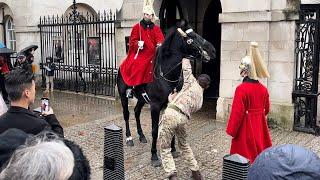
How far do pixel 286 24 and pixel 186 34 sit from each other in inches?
125

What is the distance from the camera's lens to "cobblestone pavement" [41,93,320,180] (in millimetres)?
6246

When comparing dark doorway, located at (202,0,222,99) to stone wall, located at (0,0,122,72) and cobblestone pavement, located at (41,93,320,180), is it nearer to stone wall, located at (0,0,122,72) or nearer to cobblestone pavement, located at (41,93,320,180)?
cobblestone pavement, located at (41,93,320,180)

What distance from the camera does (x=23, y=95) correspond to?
11.3 feet

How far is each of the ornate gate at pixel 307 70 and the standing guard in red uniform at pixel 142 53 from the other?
10.3ft

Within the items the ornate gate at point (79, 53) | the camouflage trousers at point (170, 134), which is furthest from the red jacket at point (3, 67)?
the camouflage trousers at point (170, 134)

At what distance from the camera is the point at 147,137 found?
8180mm

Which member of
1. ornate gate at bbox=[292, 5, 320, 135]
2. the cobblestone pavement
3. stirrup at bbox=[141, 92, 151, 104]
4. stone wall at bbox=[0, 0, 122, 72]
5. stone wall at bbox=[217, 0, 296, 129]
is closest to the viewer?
the cobblestone pavement

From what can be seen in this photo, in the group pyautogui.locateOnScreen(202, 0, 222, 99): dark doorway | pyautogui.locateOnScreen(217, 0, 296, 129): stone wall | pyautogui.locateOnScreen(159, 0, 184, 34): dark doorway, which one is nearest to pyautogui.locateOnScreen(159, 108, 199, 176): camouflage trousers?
pyautogui.locateOnScreen(217, 0, 296, 129): stone wall

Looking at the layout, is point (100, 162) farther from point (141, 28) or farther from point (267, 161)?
point (267, 161)

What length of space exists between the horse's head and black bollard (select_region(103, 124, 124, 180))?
2007 mm

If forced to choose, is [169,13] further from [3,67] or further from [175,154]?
[175,154]

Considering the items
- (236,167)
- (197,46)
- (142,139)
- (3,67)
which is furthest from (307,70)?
(3,67)

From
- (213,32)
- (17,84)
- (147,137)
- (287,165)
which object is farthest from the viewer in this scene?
(213,32)

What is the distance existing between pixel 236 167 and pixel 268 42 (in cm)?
570
